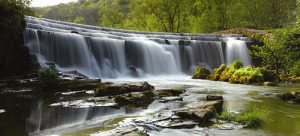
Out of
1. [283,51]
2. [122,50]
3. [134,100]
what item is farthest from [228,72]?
[134,100]

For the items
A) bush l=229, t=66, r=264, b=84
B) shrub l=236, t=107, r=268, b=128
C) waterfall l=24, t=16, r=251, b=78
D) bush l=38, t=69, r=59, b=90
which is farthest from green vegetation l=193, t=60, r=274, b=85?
shrub l=236, t=107, r=268, b=128

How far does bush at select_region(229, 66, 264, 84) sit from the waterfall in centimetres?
894

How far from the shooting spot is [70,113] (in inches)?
372

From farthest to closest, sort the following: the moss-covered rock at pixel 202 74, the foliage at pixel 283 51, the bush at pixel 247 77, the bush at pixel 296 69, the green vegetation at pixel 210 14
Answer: the green vegetation at pixel 210 14
the moss-covered rock at pixel 202 74
the foliage at pixel 283 51
the bush at pixel 296 69
the bush at pixel 247 77

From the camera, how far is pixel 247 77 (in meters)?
22.5

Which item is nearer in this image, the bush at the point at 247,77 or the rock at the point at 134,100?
the rock at the point at 134,100

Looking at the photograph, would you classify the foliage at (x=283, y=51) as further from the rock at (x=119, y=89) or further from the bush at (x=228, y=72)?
the rock at (x=119, y=89)

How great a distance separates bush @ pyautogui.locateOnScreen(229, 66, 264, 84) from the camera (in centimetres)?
2222

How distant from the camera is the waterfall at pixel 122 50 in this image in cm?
2414

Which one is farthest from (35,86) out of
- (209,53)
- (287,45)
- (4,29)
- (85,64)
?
(209,53)

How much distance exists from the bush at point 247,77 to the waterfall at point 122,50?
8936 millimetres

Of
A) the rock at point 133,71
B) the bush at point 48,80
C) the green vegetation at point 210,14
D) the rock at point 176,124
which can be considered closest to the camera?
the rock at point 176,124

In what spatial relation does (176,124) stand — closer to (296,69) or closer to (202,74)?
(296,69)

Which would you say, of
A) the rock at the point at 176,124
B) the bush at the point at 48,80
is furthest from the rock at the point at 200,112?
the bush at the point at 48,80
